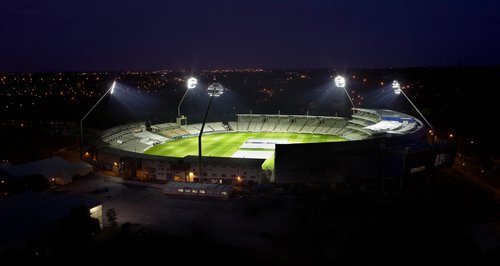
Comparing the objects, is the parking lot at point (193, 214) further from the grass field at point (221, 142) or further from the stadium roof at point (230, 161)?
the grass field at point (221, 142)

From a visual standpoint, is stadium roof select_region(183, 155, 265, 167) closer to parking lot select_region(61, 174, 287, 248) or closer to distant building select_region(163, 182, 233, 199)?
distant building select_region(163, 182, 233, 199)

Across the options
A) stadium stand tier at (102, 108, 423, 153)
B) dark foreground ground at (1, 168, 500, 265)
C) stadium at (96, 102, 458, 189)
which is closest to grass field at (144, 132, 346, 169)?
stadium at (96, 102, 458, 189)

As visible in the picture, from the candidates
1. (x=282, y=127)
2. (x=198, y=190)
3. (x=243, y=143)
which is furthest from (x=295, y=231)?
(x=282, y=127)

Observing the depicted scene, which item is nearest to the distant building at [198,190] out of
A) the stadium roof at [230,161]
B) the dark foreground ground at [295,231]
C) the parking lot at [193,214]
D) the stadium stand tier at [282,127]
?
the parking lot at [193,214]

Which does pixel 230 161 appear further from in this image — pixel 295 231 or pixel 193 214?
pixel 295 231

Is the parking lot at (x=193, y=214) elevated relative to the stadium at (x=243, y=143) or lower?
lower

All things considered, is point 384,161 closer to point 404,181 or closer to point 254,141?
point 404,181

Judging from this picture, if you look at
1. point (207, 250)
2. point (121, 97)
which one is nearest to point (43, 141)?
point (207, 250)
